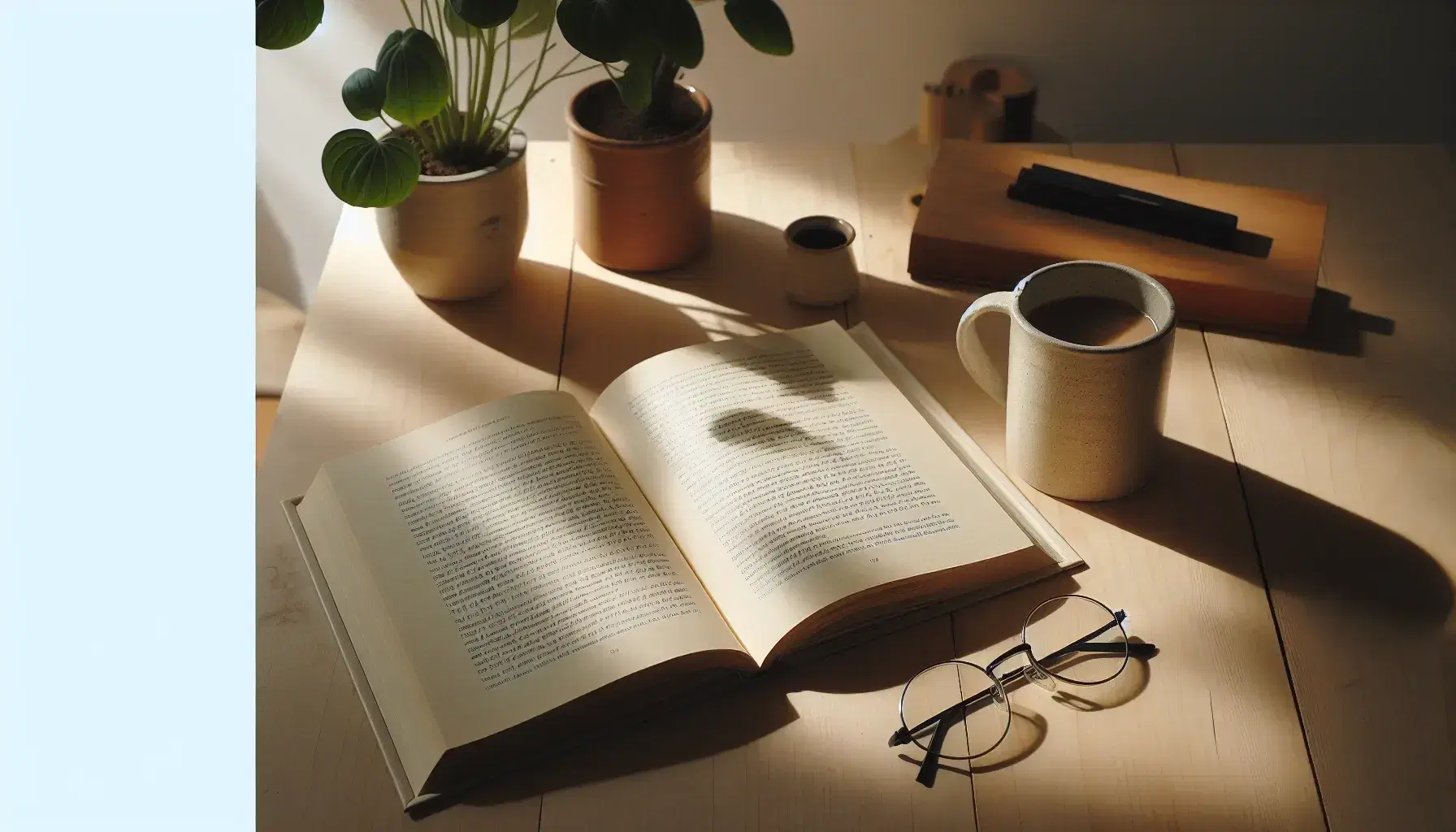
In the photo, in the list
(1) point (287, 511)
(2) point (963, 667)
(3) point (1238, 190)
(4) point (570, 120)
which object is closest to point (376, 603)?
(1) point (287, 511)

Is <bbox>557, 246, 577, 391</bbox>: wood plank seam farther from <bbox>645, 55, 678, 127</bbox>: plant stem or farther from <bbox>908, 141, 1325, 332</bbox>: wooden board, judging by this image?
<bbox>908, 141, 1325, 332</bbox>: wooden board

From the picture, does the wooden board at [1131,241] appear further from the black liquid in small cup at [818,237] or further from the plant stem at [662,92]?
the plant stem at [662,92]

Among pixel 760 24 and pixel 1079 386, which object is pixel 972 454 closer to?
pixel 1079 386

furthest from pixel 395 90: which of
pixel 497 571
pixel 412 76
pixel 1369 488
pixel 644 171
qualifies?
pixel 1369 488

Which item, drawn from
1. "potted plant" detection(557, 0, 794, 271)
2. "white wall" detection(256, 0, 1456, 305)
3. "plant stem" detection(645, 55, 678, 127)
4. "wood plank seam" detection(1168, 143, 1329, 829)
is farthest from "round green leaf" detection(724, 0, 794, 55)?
"white wall" detection(256, 0, 1456, 305)

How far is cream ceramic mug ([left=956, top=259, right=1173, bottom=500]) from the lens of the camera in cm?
85

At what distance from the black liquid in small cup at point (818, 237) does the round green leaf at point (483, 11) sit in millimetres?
331

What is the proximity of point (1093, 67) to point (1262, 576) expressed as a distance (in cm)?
103

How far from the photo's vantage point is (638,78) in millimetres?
989

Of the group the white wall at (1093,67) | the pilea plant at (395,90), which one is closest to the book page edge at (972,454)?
the pilea plant at (395,90)
